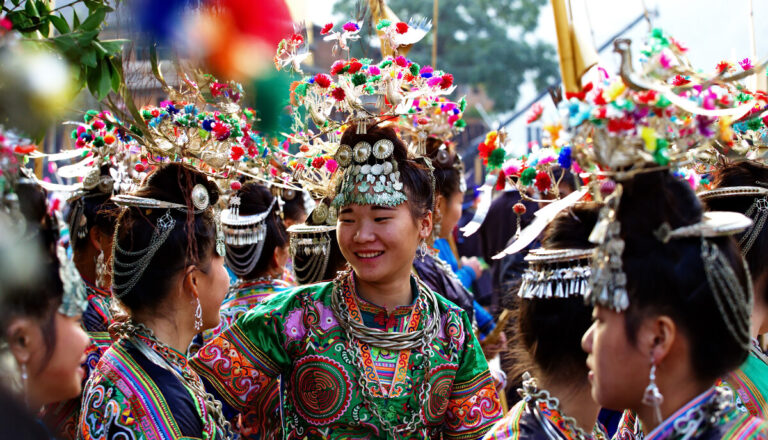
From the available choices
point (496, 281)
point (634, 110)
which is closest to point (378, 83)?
point (634, 110)

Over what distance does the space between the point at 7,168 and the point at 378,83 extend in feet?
5.14

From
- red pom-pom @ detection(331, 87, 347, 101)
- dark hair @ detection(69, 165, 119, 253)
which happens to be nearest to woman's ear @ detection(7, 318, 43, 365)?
red pom-pom @ detection(331, 87, 347, 101)

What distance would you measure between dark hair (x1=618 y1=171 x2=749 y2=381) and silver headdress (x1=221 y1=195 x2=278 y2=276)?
111 inches

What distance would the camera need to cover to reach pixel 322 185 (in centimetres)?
321

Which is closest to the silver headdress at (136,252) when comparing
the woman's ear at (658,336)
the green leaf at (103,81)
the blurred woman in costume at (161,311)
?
the blurred woman in costume at (161,311)

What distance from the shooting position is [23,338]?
5.22 ft

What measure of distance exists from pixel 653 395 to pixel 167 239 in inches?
64.5

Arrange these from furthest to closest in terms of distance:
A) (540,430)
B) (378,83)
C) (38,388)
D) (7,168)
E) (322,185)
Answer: (322,185)
(378,83)
(540,430)
(38,388)
(7,168)

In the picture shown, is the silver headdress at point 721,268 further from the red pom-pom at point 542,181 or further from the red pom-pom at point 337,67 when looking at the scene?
the red pom-pom at point 337,67

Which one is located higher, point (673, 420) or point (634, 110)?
point (634, 110)

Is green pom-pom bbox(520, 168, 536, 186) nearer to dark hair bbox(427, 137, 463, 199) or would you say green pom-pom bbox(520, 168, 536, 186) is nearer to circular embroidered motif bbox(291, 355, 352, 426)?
circular embroidered motif bbox(291, 355, 352, 426)

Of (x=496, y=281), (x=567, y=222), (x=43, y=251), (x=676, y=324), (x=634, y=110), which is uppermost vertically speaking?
(x=634, y=110)

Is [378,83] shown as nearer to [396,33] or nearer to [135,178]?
[396,33]

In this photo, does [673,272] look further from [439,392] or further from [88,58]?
[88,58]
